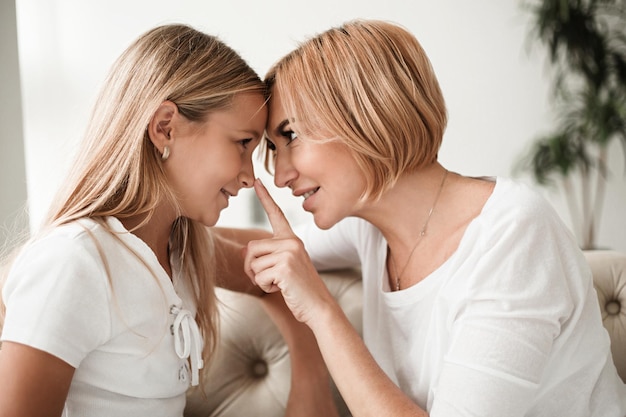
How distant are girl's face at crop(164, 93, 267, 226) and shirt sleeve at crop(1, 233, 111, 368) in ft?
0.77

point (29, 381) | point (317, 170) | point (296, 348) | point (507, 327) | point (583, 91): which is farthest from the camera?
point (583, 91)

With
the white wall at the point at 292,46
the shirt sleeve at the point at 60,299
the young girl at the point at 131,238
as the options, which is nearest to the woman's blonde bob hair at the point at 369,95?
the young girl at the point at 131,238

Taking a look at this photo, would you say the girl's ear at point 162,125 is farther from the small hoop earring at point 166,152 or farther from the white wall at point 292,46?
the white wall at point 292,46

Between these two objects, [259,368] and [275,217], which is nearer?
[275,217]

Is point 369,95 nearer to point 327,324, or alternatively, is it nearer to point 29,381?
point 327,324

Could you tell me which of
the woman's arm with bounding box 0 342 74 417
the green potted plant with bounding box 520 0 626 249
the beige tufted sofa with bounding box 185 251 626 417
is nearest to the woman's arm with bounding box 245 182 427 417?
the beige tufted sofa with bounding box 185 251 626 417

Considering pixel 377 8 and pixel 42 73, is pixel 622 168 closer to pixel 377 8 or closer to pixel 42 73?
pixel 377 8

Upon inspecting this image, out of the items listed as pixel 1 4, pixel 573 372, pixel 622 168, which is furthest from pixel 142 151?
pixel 622 168

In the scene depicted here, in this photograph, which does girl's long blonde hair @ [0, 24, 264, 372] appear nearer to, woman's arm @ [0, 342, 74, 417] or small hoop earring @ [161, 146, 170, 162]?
small hoop earring @ [161, 146, 170, 162]

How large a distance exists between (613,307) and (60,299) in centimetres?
117

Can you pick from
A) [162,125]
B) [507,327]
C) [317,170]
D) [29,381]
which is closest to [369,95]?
[317,170]

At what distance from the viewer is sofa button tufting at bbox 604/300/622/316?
145 cm

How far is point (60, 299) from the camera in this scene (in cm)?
96

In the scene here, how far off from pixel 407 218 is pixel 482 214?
19 cm
